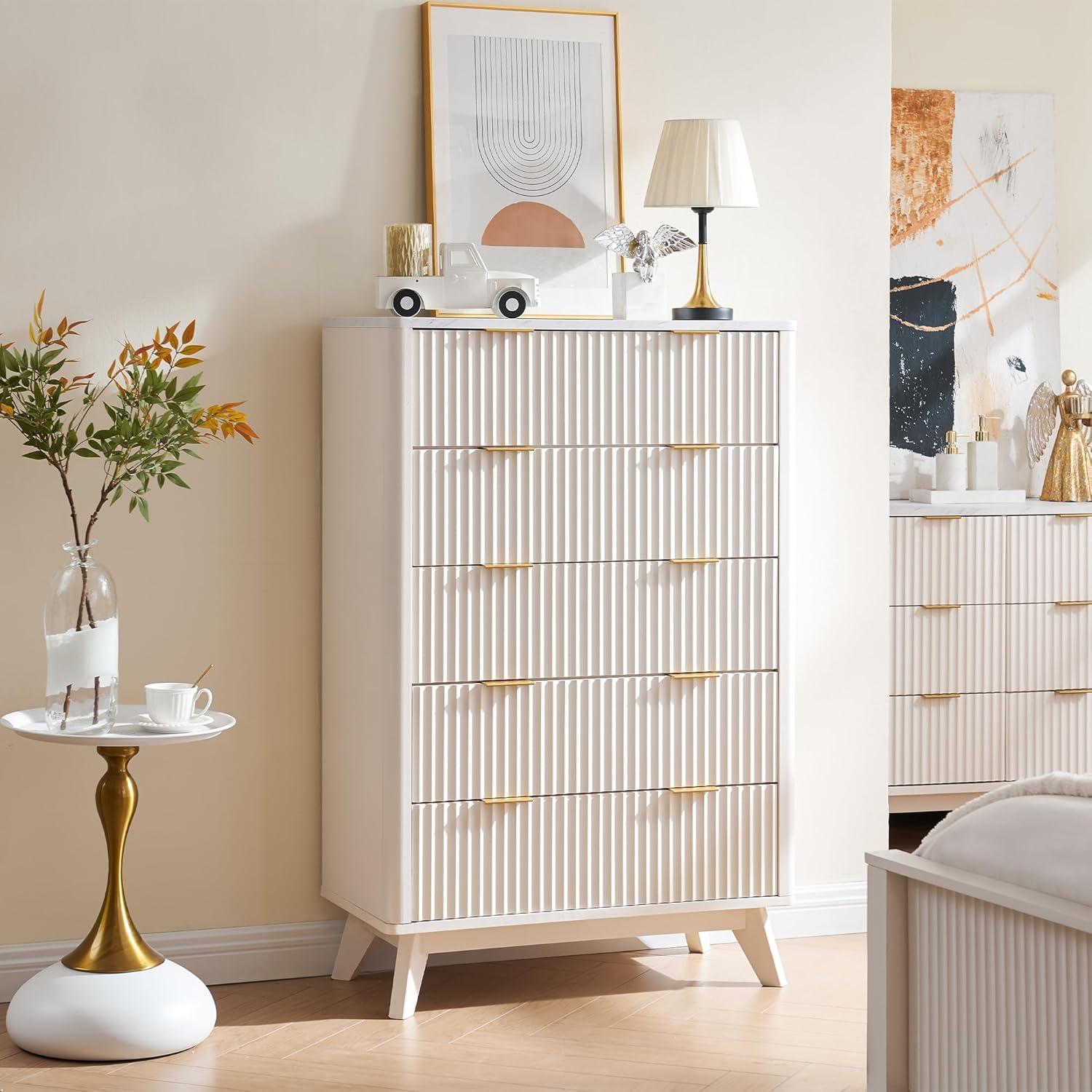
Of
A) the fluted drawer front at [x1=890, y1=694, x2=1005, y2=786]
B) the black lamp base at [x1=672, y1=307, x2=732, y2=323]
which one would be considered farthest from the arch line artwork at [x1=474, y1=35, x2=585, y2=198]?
the fluted drawer front at [x1=890, y1=694, x2=1005, y2=786]

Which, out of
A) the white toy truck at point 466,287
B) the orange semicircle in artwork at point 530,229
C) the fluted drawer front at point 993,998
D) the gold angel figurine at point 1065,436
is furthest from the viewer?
the gold angel figurine at point 1065,436

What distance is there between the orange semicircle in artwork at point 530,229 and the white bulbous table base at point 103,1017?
67.0 inches

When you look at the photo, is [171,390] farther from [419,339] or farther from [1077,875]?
[1077,875]

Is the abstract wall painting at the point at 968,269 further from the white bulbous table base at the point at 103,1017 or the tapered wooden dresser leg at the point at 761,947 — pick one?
the white bulbous table base at the point at 103,1017

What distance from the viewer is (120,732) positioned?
2.84 m

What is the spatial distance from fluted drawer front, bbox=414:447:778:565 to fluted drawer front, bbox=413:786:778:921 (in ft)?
1.67

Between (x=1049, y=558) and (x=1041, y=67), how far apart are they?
1.55 m

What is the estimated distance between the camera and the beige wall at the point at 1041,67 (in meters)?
4.50

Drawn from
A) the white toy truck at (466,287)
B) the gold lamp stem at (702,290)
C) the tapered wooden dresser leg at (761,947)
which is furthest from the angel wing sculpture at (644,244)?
the tapered wooden dresser leg at (761,947)

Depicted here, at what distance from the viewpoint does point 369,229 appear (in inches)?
130

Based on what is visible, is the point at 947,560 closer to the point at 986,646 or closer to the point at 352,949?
the point at 986,646

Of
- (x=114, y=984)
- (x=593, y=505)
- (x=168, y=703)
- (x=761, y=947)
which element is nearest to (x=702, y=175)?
(x=593, y=505)

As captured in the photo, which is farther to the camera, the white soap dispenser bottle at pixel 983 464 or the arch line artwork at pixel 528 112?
A: the white soap dispenser bottle at pixel 983 464

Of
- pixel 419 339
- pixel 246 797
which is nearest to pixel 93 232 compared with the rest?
pixel 419 339
